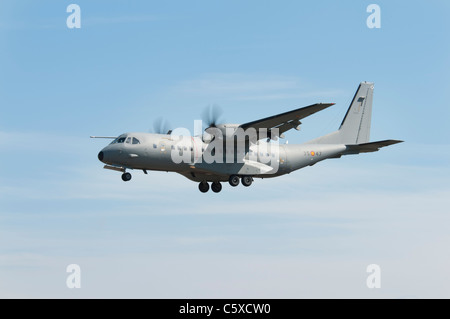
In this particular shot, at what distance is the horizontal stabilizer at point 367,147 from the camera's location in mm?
35188

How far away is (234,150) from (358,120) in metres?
8.43

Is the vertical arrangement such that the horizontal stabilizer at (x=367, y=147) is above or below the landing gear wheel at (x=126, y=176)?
above

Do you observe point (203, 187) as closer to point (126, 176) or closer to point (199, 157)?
point (199, 157)

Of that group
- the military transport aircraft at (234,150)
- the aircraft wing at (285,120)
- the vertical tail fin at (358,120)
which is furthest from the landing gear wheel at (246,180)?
the vertical tail fin at (358,120)

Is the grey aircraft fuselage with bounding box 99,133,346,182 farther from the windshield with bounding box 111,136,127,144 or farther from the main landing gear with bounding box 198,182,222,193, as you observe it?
the main landing gear with bounding box 198,182,222,193

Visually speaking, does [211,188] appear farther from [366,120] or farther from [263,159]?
[366,120]

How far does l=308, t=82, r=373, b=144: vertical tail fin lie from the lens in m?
37.9

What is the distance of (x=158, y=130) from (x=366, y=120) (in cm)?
1161

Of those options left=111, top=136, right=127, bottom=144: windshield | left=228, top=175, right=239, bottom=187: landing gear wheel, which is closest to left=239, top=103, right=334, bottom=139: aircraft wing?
left=228, top=175, right=239, bottom=187: landing gear wheel

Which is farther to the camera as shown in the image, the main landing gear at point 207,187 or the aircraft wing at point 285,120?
the main landing gear at point 207,187

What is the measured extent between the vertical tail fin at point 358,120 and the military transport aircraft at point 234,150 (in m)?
0.05

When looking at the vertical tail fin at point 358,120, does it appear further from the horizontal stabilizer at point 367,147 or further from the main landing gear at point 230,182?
the main landing gear at point 230,182

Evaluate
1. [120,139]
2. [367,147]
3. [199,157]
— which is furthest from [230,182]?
[367,147]

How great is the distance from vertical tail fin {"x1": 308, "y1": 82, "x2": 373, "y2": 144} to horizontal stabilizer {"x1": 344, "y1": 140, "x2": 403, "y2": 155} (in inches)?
30.4
